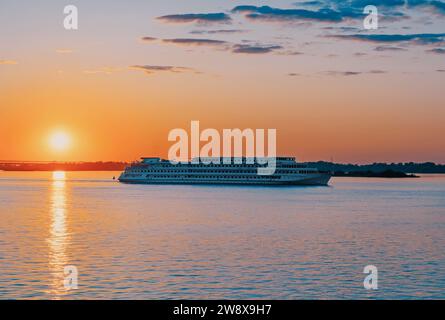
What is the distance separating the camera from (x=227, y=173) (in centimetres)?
14362

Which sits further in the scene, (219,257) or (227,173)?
Result: (227,173)

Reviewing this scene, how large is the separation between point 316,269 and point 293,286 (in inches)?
153

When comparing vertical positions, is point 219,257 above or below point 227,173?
below

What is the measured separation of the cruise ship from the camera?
13750cm

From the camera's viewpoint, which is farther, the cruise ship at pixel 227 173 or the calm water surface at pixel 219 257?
the cruise ship at pixel 227 173

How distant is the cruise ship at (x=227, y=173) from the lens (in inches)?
5413

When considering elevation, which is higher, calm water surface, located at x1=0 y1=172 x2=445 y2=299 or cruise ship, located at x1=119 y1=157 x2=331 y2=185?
cruise ship, located at x1=119 y1=157 x2=331 y2=185

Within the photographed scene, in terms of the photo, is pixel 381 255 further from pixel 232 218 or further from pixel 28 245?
pixel 232 218

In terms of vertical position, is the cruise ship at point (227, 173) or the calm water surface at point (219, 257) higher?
the cruise ship at point (227, 173)

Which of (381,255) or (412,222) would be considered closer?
(381,255)

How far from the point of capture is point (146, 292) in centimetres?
2236

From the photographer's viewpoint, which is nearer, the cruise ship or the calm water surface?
the calm water surface
